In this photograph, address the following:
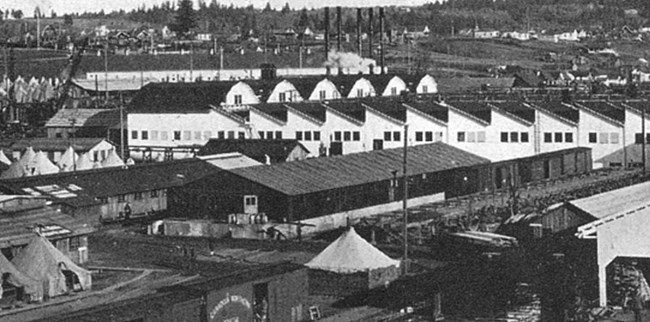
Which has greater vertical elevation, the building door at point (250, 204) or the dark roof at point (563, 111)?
the dark roof at point (563, 111)

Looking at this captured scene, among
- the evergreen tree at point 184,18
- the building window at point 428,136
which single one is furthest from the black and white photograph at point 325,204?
the evergreen tree at point 184,18

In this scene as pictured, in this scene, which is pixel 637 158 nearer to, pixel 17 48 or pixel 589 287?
pixel 589 287

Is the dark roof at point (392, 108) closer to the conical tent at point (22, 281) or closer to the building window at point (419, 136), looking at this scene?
the building window at point (419, 136)

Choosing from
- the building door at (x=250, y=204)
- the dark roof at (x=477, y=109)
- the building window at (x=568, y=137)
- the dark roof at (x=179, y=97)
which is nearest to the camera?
the building door at (x=250, y=204)

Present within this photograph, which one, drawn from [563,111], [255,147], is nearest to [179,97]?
[255,147]

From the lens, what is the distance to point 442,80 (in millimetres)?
77812

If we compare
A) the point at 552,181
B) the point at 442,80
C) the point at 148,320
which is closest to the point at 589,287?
the point at 148,320

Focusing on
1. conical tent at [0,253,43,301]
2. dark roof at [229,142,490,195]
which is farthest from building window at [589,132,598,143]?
conical tent at [0,253,43,301]

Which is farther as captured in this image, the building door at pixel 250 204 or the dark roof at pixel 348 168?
the dark roof at pixel 348 168

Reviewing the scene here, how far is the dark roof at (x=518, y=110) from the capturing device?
45.5 metres

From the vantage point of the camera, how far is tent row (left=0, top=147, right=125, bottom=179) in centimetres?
4041

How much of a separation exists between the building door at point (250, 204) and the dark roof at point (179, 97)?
1924cm

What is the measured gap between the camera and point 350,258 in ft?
79.5

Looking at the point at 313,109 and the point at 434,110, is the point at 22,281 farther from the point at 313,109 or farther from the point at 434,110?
the point at 313,109
